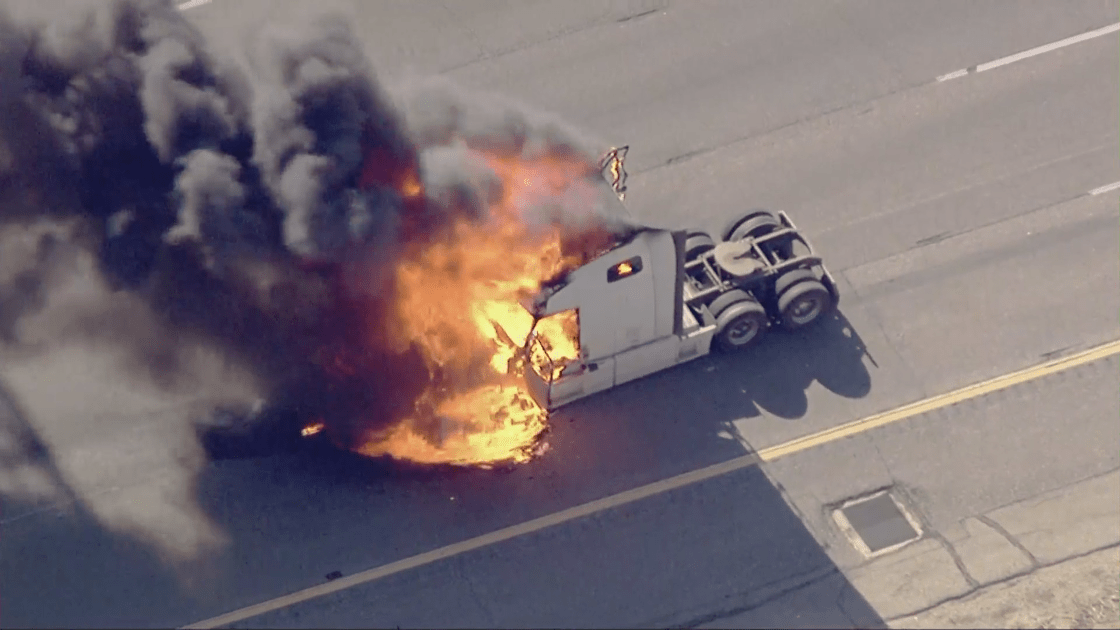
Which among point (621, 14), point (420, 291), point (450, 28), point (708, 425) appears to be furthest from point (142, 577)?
point (621, 14)

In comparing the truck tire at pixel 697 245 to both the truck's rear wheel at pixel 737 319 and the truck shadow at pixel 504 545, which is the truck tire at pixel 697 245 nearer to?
the truck's rear wheel at pixel 737 319

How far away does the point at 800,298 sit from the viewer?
1805 centimetres

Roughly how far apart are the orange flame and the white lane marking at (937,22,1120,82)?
9662 mm

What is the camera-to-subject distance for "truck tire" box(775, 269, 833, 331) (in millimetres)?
18000

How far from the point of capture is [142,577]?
16516 mm

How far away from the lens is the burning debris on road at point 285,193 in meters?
14.7

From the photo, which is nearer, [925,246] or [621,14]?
[925,246]

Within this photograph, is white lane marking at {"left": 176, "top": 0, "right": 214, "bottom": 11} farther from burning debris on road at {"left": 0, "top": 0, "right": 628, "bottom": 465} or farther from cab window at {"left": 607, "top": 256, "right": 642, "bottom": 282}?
cab window at {"left": 607, "top": 256, "right": 642, "bottom": 282}

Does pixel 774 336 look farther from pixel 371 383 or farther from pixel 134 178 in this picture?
pixel 134 178

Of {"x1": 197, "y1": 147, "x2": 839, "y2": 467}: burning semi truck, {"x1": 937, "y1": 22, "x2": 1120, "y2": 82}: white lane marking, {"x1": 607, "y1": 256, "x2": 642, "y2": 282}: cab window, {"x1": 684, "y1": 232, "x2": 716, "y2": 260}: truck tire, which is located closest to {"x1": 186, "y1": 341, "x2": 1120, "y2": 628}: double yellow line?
{"x1": 197, "y1": 147, "x2": 839, "y2": 467}: burning semi truck

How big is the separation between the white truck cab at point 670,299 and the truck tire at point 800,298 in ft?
0.05

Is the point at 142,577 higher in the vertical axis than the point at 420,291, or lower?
lower

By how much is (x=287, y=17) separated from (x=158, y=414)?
8259 mm

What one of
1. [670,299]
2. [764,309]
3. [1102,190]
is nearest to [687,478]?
[670,299]
